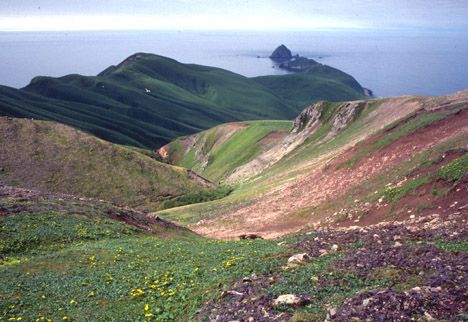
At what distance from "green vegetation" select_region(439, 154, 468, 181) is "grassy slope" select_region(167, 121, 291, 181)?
72139 mm

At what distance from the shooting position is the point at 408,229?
2014cm

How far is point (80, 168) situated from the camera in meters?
70.3

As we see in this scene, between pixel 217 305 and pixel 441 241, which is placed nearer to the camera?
pixel 217 305

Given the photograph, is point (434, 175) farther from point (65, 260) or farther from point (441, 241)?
point (65, 260)

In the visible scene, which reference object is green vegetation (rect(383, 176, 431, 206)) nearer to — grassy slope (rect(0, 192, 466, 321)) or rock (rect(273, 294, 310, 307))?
grassy slope (rect(0, 192, 466, 321))

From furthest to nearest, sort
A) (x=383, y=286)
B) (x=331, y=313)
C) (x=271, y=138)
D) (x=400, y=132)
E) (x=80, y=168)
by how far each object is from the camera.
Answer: (x=271, y=138) → (x=80, y=168) → (x=400, y=132) → (x=383, y=286) → (x=331, y=313)

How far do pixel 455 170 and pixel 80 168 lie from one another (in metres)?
60.9

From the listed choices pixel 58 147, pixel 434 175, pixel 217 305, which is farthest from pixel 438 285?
pixel 58 147

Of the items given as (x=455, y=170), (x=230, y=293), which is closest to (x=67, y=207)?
(x=230, y=293)

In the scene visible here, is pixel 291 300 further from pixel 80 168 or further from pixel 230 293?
pixel 80 168

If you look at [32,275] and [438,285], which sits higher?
[438,285]

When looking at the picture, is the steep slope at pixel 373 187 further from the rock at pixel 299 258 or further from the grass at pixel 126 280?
the grass at pixel 126 280

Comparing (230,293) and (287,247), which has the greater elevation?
(230,293)

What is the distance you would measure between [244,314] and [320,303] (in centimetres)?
248
